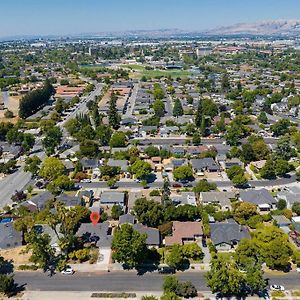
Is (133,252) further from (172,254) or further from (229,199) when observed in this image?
(229,199)

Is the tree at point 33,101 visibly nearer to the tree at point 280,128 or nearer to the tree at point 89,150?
the tree at point 89,150

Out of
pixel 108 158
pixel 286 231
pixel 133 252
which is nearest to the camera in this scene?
pixel 133 252

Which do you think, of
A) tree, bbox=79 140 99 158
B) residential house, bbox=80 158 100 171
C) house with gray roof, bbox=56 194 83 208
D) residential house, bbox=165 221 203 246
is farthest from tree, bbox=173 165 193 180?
tree, bbox=79 140 99 158

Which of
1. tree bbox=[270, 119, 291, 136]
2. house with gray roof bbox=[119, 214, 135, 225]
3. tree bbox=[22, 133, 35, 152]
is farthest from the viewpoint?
tree bbox=[270, 119, 291, 136]

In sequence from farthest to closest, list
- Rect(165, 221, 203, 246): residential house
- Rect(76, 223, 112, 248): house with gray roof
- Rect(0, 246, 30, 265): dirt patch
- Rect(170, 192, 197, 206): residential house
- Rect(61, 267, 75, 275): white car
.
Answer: Rect(170, 192, 197, 206): residential house, Rect(76, 223, 112, 248): house with gray roof, Rect(165, 221, 203, 246): residential house, Rect(0, 246, 30, 265): dirt patch, Rect(61, 267, 75, 275): white car

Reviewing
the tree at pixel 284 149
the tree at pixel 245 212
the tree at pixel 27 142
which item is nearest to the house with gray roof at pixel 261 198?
the tree at pixel 245 212

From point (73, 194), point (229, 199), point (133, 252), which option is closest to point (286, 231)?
point (229, 199)

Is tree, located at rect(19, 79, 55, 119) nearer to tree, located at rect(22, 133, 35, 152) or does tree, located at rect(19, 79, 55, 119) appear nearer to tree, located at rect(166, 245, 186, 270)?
tree, located at rect(22, 133, 35, 152)
